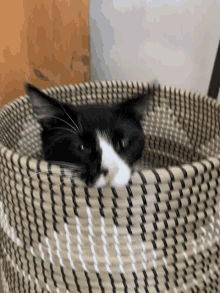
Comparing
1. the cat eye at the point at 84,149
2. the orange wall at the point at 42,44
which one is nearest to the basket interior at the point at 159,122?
the orange wall at the point at 42,44

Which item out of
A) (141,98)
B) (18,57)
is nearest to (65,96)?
(18,57)

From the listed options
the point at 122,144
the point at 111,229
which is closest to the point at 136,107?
the point at 122,144

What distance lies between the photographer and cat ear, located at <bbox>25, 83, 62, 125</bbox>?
470 mm

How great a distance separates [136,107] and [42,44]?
1.80 feet

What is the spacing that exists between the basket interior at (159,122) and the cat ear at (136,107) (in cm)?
21

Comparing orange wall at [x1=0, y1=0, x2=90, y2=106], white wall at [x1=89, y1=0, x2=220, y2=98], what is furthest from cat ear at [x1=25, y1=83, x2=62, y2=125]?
white wall at [x1=89, y1=0, x2=220, y2=98]

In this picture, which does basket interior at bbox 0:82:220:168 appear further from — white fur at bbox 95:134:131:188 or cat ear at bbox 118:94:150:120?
white fur at bbox 95:134:131:188

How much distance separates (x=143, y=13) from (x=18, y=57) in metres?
0.66

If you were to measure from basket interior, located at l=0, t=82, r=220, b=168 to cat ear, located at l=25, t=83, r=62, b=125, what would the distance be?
0.17m

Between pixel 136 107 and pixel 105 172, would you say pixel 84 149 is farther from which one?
pixel 136 107

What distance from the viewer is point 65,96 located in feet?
2.83

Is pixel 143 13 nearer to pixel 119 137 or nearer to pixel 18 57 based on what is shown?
pixel 18 57

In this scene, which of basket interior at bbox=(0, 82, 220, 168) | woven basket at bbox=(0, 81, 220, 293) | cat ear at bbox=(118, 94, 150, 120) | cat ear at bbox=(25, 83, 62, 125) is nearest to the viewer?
woven basket at bbox=(0, 81, 220, 293)

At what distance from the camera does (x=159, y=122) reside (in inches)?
37.6
